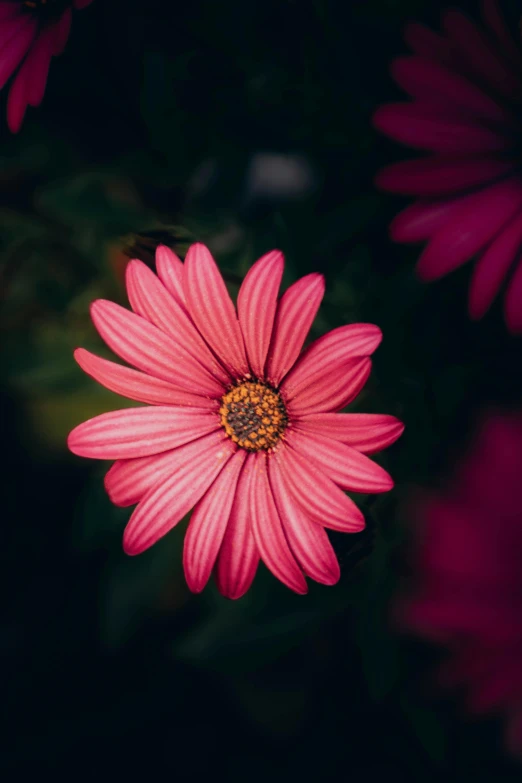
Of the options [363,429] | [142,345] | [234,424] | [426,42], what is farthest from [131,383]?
[426,42]

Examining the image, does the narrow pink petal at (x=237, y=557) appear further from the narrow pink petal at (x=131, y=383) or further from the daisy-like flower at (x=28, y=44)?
the daisy-like flower at (x=28, y=44)

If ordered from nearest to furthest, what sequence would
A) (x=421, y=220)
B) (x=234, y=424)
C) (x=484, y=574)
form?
(x=484, y=574)
(x=421, y=220)
(x=234, y=424)

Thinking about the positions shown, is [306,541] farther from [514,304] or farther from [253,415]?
[514,304]

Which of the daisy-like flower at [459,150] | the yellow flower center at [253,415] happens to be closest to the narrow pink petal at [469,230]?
the daisy-like flower at [459,150]

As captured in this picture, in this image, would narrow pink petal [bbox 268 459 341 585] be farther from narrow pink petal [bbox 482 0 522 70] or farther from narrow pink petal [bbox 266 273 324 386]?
narrow pink petal [bbox 482 0 522 70]

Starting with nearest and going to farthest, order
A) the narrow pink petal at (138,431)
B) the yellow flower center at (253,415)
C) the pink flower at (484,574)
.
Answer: the pink flower at (484,574), the narrow pink petal at (138,431), the yellow flower center at (253,415)

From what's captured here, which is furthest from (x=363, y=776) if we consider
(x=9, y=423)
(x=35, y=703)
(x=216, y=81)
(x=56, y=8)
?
(x=56, y=8)

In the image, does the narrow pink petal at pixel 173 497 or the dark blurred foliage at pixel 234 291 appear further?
the dark blurred foliage at pixel 234 291

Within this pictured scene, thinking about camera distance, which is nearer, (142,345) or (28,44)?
(142,345)
